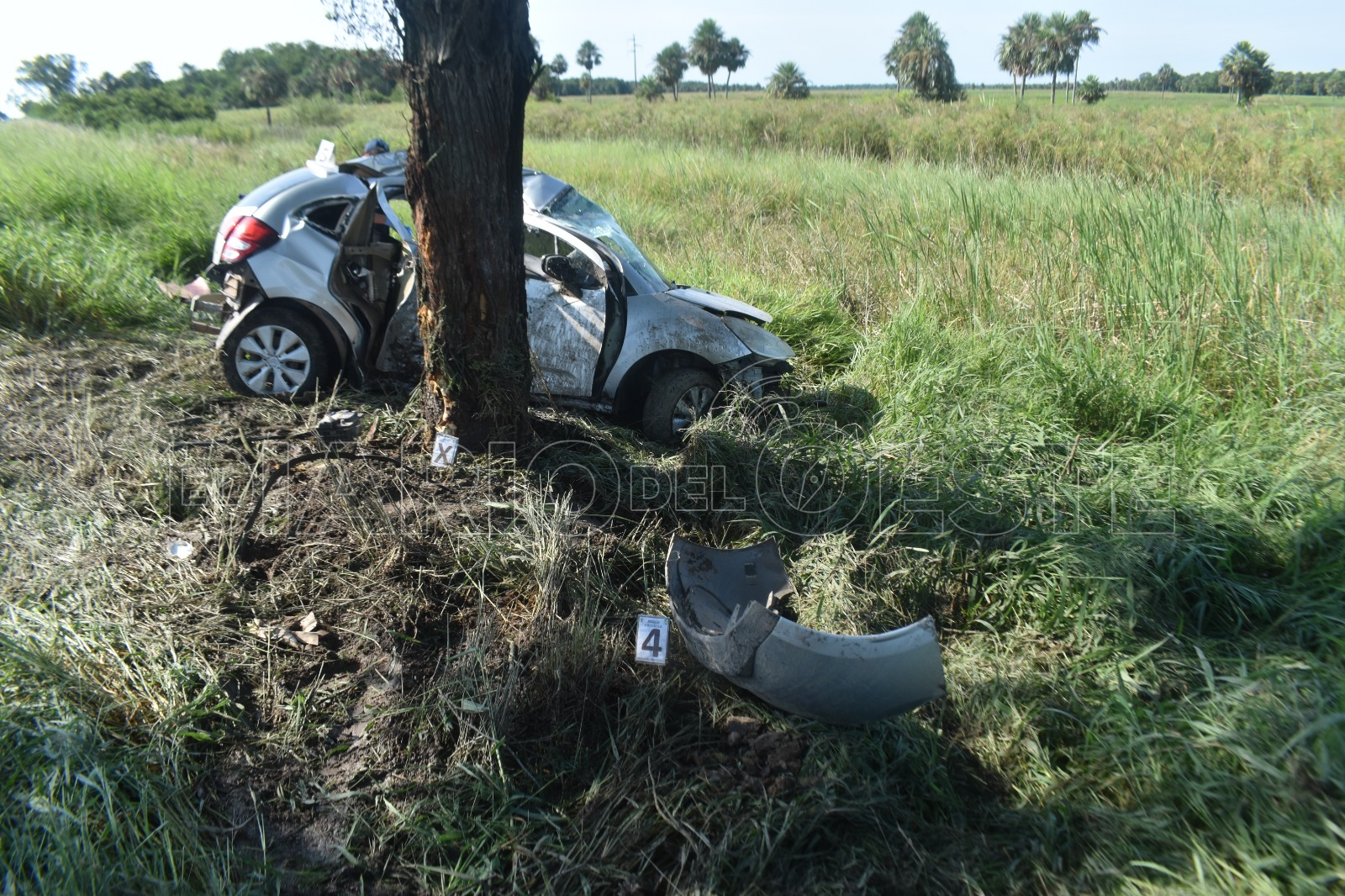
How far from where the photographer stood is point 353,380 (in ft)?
18.8

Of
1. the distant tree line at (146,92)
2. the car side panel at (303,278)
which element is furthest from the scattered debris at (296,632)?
the distant tree line at (146,92)

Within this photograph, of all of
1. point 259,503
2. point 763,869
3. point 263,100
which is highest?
point 263,100

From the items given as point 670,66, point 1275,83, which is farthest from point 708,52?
point 1275,83

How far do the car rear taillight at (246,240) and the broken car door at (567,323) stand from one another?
1810mm

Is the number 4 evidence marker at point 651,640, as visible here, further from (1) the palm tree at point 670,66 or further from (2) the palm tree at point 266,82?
(1) the palm tree at point 670,66

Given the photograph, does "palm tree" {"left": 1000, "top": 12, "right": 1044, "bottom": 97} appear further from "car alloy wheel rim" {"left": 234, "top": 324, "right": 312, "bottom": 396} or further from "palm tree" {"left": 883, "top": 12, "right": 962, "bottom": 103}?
"car alloy wheel rim" {"left": 234, "top": 324, "right": 312, "bottom": 396}

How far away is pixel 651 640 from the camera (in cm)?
334

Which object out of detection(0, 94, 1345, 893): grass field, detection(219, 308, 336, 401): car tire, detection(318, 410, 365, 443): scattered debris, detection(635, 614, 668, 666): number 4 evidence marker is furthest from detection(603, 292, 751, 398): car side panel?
detection(635, 614, 668, 666): number 4 evidence marker

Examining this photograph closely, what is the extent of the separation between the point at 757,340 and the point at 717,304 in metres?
0.41

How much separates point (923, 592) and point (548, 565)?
5.77ft

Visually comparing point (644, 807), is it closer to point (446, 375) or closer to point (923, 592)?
point (923, 592)

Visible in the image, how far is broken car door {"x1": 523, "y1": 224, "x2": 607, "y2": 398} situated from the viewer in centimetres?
551

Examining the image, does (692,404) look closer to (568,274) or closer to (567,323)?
(567,323)

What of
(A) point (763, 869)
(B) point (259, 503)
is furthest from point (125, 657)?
(A) point (763, 869)
